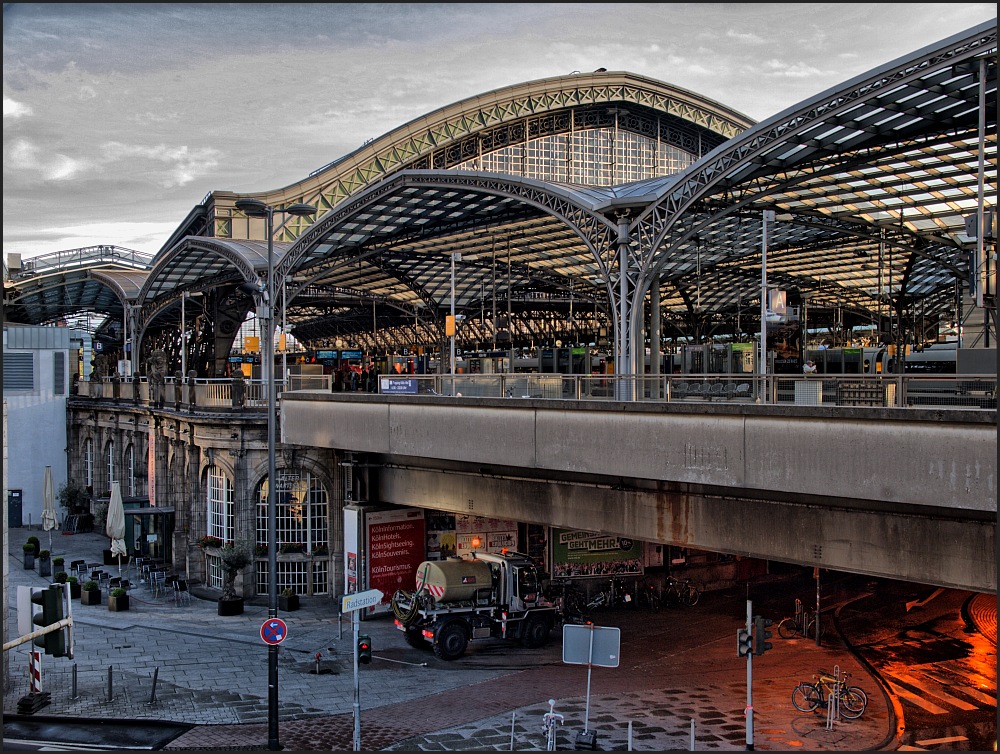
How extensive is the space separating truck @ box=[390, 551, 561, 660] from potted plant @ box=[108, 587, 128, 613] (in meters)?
11.0

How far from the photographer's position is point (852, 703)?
2164 cm

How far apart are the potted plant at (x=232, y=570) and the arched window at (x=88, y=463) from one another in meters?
25.9

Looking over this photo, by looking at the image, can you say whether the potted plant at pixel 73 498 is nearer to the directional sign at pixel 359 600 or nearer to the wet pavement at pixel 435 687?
the wet pavement at pixel 435 687

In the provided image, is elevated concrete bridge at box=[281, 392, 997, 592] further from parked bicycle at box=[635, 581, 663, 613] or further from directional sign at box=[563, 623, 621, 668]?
parked bicycle at box=[635, 581, 663, 613]

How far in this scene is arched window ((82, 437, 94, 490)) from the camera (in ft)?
181

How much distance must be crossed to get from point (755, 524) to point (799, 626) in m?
11.6

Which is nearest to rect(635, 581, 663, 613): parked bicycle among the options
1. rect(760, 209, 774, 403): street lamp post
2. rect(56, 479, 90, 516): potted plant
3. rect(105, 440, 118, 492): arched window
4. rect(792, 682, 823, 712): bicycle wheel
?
rect(760, 209, 774, 403): street lamp post

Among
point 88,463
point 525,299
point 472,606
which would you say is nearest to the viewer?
point 472,606

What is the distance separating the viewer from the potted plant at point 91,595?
33.6 metres

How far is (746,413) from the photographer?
1862 centimetres

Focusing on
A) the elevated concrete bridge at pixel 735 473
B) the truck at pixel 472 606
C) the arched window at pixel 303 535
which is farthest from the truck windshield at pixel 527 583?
the arched window at pixel 303 535

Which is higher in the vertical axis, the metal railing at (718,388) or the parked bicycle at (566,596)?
the metal railing at (718,388)

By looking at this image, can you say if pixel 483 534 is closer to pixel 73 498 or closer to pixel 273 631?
pixel 273 631

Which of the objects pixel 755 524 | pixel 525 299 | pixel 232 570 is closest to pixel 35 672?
pixel 232 570
